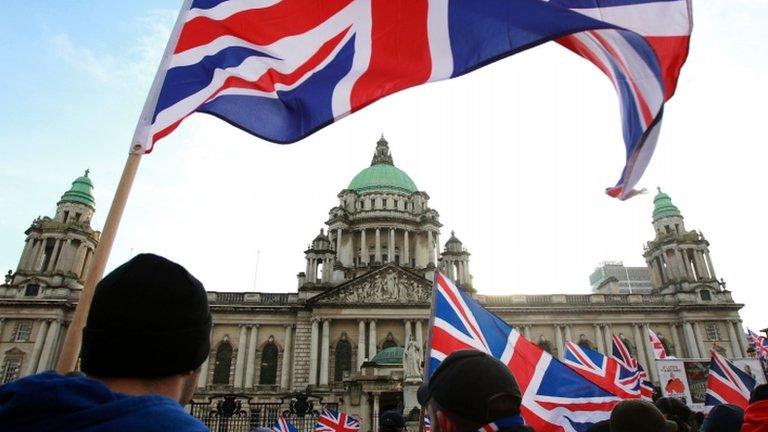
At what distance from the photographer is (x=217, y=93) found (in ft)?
19.5

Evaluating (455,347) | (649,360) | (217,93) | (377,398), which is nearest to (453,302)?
(455,347)

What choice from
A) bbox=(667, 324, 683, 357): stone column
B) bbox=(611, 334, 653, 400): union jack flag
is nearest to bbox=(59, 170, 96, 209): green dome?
bbox=(611, 334, 653, 400): union jack flag

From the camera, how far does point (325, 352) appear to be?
139 feet

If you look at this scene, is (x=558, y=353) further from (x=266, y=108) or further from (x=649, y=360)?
(x=266, y=108)

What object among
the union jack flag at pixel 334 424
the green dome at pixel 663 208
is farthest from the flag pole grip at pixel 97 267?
the green dome at pixel 663 208

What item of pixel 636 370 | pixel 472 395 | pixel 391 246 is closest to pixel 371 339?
pixel 391 246

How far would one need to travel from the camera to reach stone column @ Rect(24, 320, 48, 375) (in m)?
41.9

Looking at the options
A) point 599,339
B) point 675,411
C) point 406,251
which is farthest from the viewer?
point 406,251

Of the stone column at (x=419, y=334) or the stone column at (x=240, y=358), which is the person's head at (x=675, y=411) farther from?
the stone column at (x=240, y=358)

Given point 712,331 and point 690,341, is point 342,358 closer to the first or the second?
point 690,341

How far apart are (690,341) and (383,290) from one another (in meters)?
29.7

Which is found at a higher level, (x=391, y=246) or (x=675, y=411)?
(x=391, y=246)

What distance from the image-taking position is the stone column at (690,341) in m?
46.9

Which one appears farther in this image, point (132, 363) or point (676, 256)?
point (676, 256)
